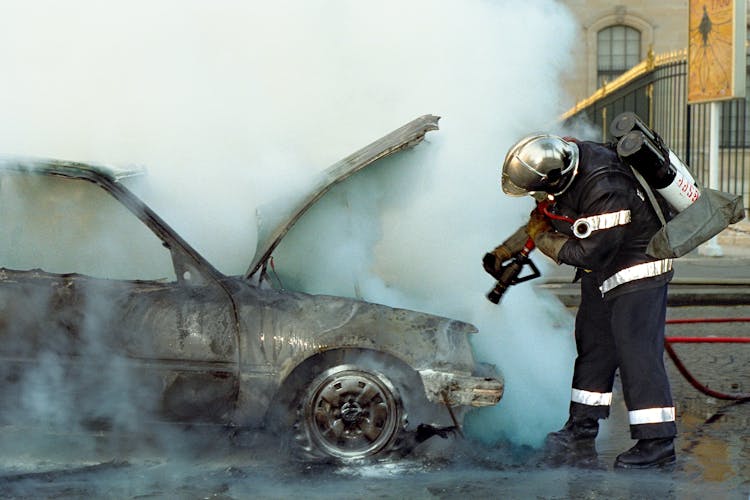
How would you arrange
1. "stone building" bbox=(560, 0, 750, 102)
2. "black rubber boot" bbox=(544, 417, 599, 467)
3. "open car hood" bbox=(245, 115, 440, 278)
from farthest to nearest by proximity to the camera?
"stone building" bbox=(560, 0, 750, 102)
"black rubber boot" bbox=(544, 417, 599, 467)
"open car hood" bbox=(245, 115, 440, 278)

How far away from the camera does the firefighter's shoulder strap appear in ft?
16.2

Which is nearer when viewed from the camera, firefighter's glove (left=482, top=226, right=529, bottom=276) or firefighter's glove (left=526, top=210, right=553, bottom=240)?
firefighter's glove (left=526, top=210, right=553, bottom=240)

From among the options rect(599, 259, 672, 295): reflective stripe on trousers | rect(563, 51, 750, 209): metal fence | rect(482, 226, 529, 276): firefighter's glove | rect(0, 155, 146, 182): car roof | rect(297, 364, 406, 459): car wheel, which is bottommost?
rect(297, 364, 406, 459): car wheel

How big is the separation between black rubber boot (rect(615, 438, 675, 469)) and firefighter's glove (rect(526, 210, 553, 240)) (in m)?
1.03

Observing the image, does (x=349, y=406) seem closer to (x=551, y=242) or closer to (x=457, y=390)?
(x=457, y=390)

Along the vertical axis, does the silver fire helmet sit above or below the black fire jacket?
above

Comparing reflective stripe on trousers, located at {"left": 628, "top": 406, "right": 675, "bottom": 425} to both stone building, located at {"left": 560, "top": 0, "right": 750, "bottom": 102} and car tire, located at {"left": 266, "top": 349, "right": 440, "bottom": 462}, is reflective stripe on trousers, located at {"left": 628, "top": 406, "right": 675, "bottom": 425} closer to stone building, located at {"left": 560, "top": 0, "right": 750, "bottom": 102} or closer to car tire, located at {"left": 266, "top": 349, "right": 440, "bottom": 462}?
car tire, located at {"left": 266, "top": 349, "right": 440, "bottom": 462}

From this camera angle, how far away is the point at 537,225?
5336 mm

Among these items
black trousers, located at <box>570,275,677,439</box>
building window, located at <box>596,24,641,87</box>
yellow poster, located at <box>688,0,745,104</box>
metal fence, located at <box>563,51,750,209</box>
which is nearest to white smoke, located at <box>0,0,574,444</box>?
black trousers, located at <box>570,275,677,439</box>

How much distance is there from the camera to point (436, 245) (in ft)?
20.5

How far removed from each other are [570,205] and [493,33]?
186 cm

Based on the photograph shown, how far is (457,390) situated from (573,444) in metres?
0.82

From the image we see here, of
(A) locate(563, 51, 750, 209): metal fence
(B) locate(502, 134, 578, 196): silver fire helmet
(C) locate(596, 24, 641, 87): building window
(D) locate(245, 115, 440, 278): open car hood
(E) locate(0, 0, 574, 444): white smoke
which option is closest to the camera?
(B) locate(502, 134, 578, 196): silver fire helmet

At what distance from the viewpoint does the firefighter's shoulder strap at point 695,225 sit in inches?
194
